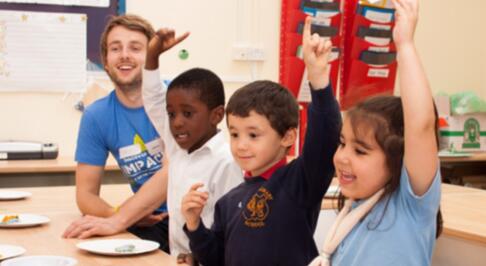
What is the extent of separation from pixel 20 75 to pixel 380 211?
331 centimetres

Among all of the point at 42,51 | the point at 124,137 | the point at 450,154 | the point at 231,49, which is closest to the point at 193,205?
the point at 124,137

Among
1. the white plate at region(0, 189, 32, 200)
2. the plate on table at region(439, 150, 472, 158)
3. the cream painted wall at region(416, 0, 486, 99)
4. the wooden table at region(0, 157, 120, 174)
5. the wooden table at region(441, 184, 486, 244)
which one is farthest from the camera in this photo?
the cream painted wall at region(416, 0, 486, 99)

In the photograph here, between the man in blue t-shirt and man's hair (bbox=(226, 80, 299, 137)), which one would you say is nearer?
man's hair (bbox=(226, 80, 299, 137))

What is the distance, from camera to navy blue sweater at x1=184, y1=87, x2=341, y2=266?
1.75 m

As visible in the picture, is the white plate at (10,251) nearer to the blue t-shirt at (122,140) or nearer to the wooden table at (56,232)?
the wooden table at (56,232)

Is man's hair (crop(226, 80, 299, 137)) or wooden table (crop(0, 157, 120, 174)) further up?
man's hair (crop(226, 80, 299, 137))

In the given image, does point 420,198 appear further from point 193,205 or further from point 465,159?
point 465,159

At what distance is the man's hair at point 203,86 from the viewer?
2.21 m

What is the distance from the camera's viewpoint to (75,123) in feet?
14.7

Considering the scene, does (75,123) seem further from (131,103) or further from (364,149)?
(364,149)

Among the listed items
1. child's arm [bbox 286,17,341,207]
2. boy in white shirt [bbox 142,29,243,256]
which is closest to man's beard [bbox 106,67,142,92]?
boy in white shirt [bbox 142,29,243,256]

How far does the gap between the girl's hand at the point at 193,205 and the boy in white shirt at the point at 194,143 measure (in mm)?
281

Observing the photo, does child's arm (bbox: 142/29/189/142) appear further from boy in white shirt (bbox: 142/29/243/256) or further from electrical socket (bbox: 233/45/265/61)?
electrical socket (bbox: 233/45/265/61)

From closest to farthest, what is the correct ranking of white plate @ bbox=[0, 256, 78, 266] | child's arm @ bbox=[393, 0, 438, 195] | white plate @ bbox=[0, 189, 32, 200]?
1. child's arm @ bbox=[393, 0, 438, 195]
2. white plate @ bbox=[0, 256, 78, 266]
3. white plate @ bbox=[0, 189, 32, 200]
